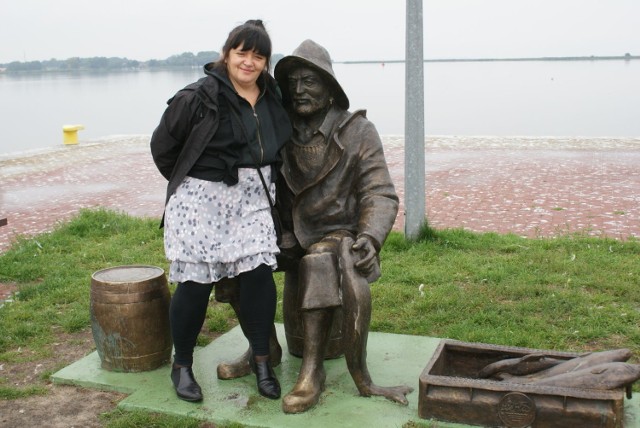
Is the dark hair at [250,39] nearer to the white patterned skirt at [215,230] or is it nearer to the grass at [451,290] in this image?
the white patterned skirt at [215,230]

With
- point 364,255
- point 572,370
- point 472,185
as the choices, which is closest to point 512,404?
point 572,370

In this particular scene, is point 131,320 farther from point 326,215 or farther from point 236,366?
point 326,215

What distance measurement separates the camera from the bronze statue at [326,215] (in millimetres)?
4234

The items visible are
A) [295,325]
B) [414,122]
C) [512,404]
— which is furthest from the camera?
[414,122]

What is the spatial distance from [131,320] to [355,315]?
4.46 feet

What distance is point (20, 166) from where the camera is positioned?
50.7ft

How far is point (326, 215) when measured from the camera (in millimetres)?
4574

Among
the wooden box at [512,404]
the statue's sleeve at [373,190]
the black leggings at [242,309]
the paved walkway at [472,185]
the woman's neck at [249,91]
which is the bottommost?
the paved walkway at [472,185]

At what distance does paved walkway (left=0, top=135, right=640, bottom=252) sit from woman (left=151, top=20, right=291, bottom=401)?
476cm

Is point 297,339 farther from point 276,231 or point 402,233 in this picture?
point 402,233

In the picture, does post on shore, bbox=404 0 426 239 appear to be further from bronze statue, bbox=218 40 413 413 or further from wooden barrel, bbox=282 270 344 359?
bronze statue, bbox=218 40 413 413

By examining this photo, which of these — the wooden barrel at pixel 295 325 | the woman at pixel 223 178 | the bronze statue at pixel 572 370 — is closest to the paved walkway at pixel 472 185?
the wooden barrel at pixel 295 325

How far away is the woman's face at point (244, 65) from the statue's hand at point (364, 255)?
38.7 inches

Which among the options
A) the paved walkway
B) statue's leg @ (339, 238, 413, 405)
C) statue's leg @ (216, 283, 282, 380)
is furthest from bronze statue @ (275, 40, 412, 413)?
the paved walkway
